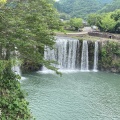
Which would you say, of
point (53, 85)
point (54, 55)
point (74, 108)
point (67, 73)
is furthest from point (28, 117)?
point (54, 55)

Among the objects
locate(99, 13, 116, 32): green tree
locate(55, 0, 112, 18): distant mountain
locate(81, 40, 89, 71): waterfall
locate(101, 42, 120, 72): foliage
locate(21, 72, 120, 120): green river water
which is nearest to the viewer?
locate(21, 72, 120, 120): green river water

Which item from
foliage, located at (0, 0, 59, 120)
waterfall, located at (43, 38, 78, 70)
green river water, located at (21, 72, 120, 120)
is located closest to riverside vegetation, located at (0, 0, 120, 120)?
foliage, located at (0, 0, 59, 120)

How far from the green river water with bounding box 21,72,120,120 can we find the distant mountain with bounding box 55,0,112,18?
58010mm

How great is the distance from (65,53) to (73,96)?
11581 millimetres

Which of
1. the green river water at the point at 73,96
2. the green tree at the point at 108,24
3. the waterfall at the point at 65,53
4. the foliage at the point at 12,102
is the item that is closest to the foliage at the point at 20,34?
the foliage at the point at 12,102

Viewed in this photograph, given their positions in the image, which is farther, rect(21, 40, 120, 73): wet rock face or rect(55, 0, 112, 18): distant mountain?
rect(55, 0, 112, 18): distant mountain

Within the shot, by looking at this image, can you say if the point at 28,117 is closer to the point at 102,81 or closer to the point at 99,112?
the point at 99,112

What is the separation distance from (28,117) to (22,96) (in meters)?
1.34

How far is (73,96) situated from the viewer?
2042 centimetres

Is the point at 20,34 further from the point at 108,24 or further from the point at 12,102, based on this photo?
the point at 108,24

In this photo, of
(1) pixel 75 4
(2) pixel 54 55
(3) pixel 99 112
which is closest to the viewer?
(3) pixel 99 112

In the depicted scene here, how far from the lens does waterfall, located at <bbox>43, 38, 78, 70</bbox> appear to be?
31.0 metres

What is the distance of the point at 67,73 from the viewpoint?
92.7 ft

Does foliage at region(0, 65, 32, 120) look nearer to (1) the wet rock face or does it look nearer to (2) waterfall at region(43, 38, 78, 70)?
(2) waterfall at region(43, 38, 78, 70)
